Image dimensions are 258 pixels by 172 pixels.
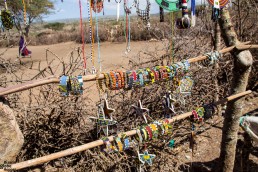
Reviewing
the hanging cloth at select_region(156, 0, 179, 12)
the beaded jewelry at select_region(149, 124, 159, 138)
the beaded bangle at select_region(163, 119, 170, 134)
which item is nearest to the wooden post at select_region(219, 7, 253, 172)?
the hanging cloth at select_region(156, 0, 179, 12)

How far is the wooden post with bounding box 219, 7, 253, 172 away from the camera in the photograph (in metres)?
1.85

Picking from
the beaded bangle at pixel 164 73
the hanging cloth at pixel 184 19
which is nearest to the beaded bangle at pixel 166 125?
the beaded bangle at pixel 164 73

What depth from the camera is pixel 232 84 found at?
2.02 meters

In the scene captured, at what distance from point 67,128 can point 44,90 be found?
0.43m

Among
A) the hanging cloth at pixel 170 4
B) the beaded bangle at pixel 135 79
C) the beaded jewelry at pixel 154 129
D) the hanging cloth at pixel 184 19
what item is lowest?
the beaded jewelry at pixel 154 129

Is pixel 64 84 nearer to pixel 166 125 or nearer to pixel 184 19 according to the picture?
pixel 166 125

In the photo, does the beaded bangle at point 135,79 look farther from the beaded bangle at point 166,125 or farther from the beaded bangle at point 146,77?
the beaded bangle at point 166,125

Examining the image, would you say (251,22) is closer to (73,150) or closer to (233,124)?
(233,124)

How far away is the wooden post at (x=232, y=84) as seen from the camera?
1.85 meters

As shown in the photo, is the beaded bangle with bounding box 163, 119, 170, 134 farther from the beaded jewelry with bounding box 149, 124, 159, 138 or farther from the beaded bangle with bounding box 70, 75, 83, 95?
the beaded bangle with bounding box 70, 75, 83, 95

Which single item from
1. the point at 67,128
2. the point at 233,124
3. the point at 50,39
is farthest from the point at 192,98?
the point at 50,39

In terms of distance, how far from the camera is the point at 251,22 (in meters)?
4.70

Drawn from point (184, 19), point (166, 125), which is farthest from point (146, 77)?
point (184, 19)

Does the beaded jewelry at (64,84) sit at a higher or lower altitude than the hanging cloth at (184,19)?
lower
